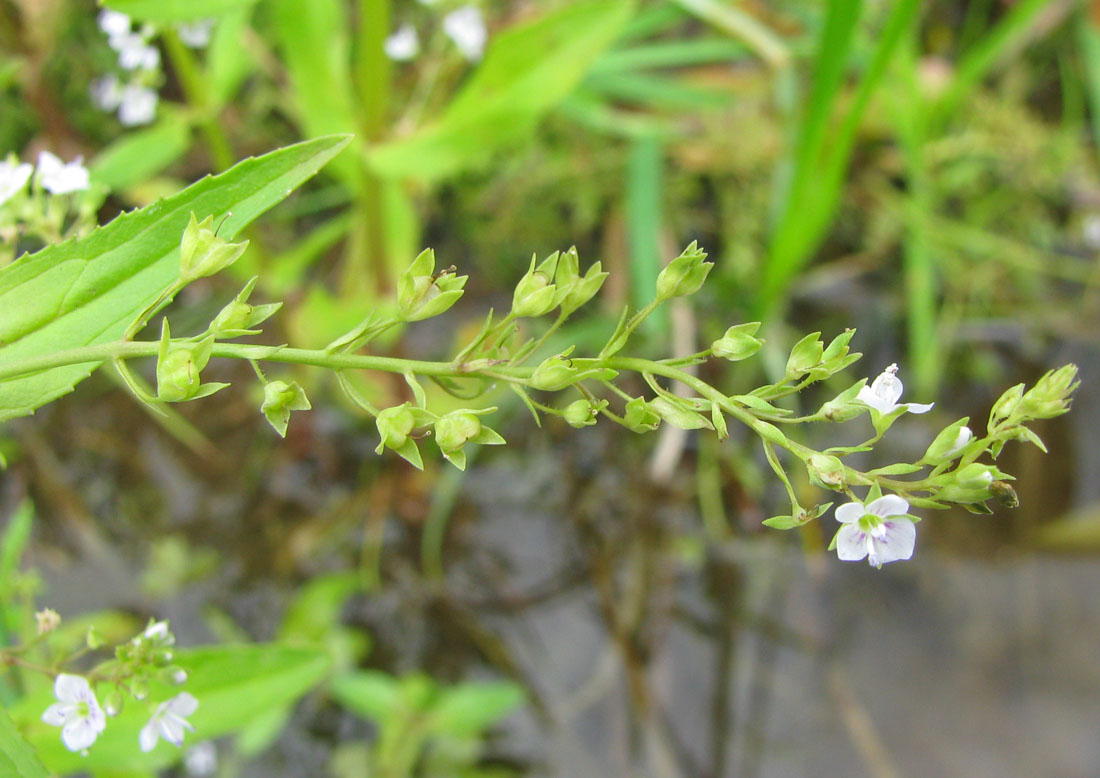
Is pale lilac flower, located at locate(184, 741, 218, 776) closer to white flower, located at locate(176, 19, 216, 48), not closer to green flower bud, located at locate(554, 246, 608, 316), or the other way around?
white flower, located at locate(176, 19, 216, 48)

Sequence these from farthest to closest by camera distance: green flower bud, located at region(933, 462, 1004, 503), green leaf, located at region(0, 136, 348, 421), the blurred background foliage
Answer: the blurred background foliage, green leaf, located at region(0, 136, 348, 421), green flower bud, located at region(933, 462, 1004, 503)

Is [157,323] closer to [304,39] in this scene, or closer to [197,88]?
[197,88]

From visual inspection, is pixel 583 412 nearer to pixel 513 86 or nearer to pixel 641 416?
pixel 641 416

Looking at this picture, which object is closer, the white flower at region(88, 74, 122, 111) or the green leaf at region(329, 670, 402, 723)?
the green leaf at region(329, 670, 402, 723)

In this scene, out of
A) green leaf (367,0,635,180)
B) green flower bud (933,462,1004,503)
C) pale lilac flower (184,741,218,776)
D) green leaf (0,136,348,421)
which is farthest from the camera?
pale lilac flower (184,741,218,776)

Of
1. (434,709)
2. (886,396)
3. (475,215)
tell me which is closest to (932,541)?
(434,709)

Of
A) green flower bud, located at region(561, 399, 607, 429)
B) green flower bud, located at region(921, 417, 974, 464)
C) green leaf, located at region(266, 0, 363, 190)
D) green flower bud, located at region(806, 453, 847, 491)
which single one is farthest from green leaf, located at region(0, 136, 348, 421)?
green leaf, located at region(266, 0, 363, 190)

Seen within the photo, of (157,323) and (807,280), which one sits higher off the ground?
(157,323)
